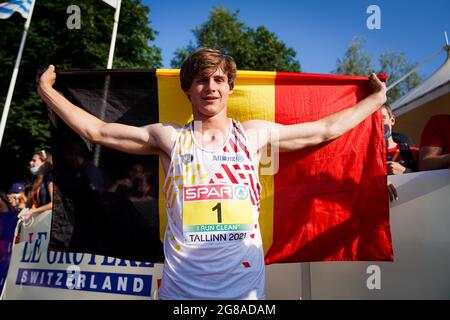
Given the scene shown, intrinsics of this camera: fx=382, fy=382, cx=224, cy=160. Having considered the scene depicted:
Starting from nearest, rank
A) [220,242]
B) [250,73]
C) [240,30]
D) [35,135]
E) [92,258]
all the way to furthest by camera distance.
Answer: [220,242] → [250,73] → [92,258] → [35,135] → [240,30]

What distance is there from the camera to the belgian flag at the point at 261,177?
110 inches

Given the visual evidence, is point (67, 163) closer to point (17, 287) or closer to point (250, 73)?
point (250, 73)

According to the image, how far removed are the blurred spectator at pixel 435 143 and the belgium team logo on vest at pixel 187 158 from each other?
179 centimetres

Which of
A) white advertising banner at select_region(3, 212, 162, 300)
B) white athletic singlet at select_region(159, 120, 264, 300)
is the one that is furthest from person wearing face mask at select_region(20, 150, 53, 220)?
white athletic singlet at select_region(159, 120, 264, 300)

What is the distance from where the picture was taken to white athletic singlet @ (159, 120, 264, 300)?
1948 mm

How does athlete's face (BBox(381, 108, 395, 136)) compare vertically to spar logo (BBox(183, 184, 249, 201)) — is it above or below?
above

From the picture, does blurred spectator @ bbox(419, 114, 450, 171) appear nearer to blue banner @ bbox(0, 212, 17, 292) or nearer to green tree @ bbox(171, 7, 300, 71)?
blue banner @ bbox(0, 212, 17, 292)

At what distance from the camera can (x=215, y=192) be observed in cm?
207

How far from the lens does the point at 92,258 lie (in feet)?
12.3

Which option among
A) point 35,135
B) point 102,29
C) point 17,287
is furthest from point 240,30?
point 17,287

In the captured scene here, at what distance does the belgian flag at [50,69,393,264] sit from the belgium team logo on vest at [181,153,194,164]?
2.75 ft

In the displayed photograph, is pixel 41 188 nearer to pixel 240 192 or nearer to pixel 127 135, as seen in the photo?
pixel 127 135

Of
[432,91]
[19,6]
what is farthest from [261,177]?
[19,6]
